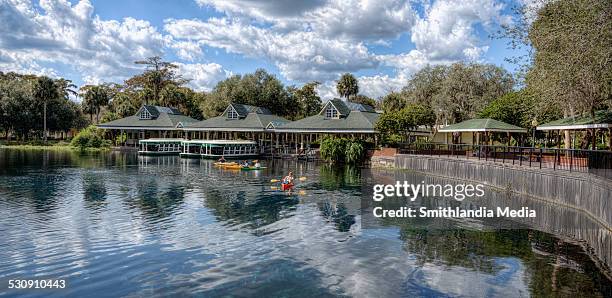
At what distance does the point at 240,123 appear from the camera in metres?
75.5

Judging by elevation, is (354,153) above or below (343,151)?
below

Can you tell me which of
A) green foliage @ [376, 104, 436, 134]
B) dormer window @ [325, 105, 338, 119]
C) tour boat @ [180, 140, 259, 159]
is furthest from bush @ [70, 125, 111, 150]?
green foliage @ [376, 104, 436, 134]

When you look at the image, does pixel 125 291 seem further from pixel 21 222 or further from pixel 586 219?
pixel 586 219

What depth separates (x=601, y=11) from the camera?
2125 centimetres

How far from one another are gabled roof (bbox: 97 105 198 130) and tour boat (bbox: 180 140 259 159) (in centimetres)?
1066

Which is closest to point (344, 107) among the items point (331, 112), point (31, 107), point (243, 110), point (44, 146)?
point (331, 112)

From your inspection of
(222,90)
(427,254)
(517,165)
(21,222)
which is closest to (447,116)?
(517,165)

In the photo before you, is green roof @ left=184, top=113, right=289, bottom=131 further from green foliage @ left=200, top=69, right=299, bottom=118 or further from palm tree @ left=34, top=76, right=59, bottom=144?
palm tree @ left=34, top=76, right=59, bottom=144

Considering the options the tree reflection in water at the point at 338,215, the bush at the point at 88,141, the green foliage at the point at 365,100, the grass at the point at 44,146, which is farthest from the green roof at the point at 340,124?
the green foliage at the point at 365,100

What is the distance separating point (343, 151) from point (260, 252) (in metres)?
40.5

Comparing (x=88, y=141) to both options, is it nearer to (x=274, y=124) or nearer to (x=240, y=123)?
(x=240, y=123)

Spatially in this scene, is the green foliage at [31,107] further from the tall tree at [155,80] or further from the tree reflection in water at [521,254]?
the tree reflection in water at [521,254]

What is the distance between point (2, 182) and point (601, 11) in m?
40.3

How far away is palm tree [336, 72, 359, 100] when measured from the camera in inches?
3159
